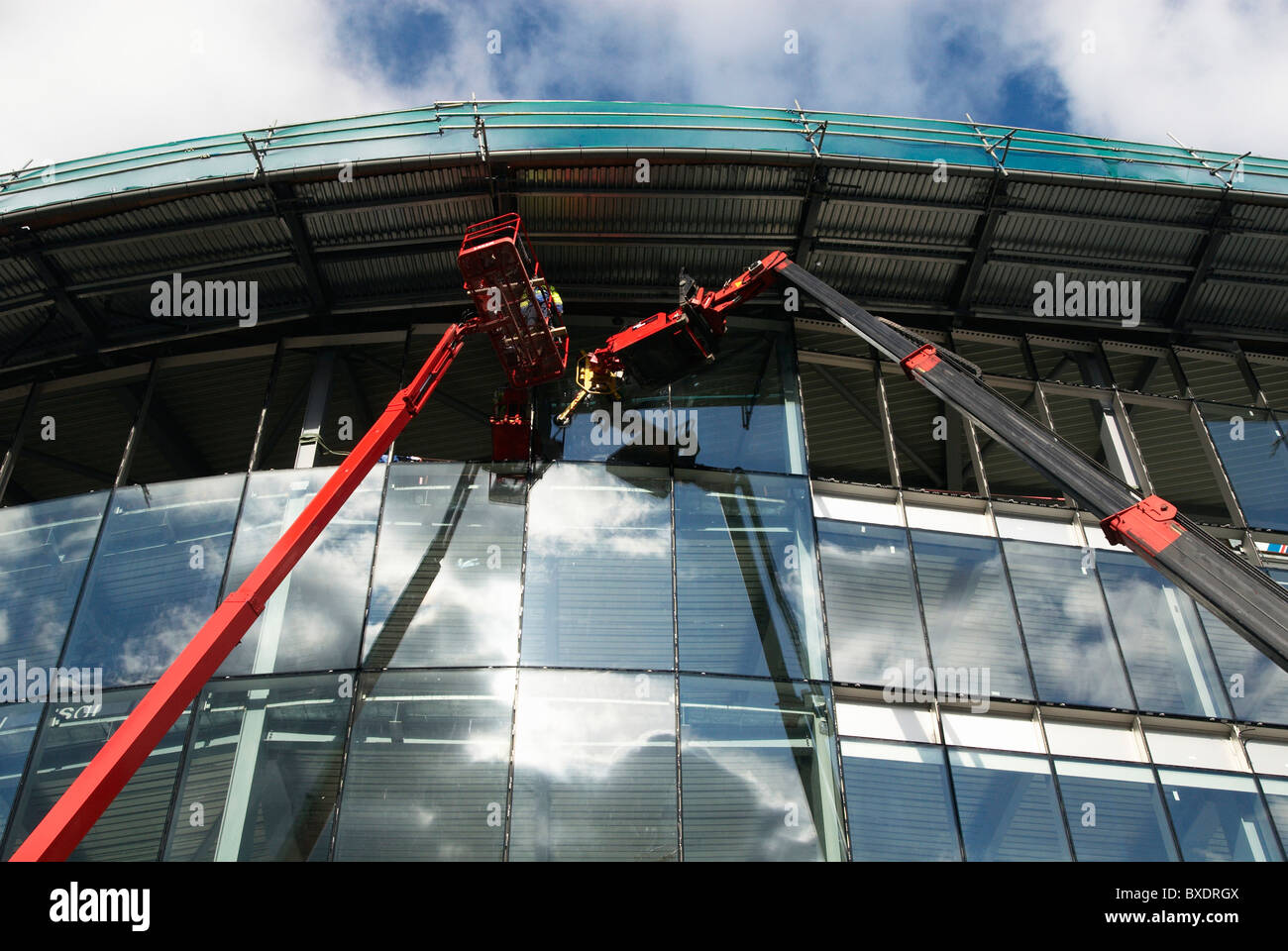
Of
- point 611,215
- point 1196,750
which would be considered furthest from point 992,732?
point 611,215

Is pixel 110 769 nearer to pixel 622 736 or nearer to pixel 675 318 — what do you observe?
pixel 622 736

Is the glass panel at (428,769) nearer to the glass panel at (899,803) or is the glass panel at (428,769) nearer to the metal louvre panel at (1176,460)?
the glass panel at (899,803)

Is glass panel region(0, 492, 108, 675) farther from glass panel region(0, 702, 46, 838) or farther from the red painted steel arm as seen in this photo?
the red painted steel arm

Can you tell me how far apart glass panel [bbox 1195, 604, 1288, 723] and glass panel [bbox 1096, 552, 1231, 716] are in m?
0.19

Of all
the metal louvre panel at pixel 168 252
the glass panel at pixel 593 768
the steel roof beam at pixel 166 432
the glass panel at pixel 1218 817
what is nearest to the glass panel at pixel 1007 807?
the glass panel at pixel 1218 817

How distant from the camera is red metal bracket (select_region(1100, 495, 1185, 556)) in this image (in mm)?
13539

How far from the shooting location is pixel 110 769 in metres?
13.5

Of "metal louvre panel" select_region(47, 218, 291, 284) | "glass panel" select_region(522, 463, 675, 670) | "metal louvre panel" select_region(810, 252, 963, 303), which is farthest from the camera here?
"metal louvre panel" select_region(810, 252, 963, 303)

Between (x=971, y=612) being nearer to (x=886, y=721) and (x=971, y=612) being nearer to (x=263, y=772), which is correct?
(x=886, y=721)

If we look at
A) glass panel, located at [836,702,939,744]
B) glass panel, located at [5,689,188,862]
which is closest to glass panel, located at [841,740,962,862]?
glass panel, located at [836,702,939,744]

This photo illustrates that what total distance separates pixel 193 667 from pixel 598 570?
22.0 feet

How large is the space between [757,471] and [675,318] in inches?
132

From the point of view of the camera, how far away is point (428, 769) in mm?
16156
